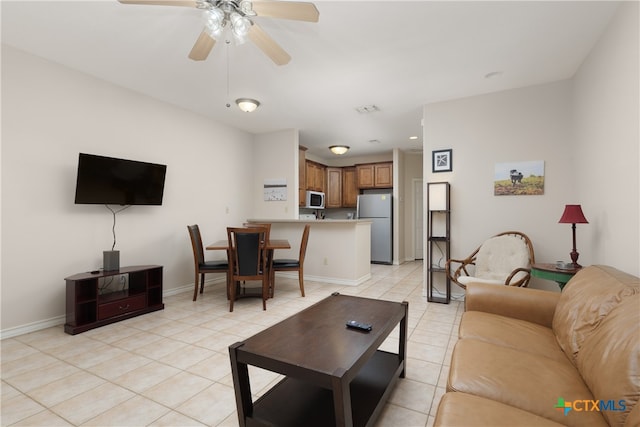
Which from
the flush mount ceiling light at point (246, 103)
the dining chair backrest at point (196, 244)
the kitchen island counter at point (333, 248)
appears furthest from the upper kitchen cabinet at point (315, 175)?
the dining chair backrest at point (196, 244)

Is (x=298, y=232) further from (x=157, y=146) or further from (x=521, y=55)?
(x=521, y=55)

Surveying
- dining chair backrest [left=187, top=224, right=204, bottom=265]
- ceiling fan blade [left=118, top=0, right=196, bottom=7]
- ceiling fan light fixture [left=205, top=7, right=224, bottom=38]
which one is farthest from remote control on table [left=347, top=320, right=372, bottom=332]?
dining chair backrest [left=187, top=224, right=204, bottom=265]

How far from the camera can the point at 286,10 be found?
72.0 inches

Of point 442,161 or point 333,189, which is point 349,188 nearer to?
point 333,189

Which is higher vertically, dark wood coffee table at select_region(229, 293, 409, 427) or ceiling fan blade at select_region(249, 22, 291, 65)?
ceiling fan blade at select_region(249, 22, 291, 65)

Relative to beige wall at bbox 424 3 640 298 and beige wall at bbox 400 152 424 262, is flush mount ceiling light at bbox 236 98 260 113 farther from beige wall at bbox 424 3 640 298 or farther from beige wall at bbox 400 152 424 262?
beige wall at bbox 400 152 424 262

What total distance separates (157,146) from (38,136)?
1231 millimetres

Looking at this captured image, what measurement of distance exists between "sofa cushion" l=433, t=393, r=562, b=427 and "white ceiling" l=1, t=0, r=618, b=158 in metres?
2.46

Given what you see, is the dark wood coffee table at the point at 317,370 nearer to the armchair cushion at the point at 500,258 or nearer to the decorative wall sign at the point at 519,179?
the armchair cushion at the point at 500,258

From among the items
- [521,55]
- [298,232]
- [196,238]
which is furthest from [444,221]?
[196,238]

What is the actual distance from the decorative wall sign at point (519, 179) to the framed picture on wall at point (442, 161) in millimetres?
545

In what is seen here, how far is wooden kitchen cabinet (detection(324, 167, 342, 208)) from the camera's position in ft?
25.1

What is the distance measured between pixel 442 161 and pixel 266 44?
2.74 meters

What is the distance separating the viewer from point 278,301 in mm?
3904
